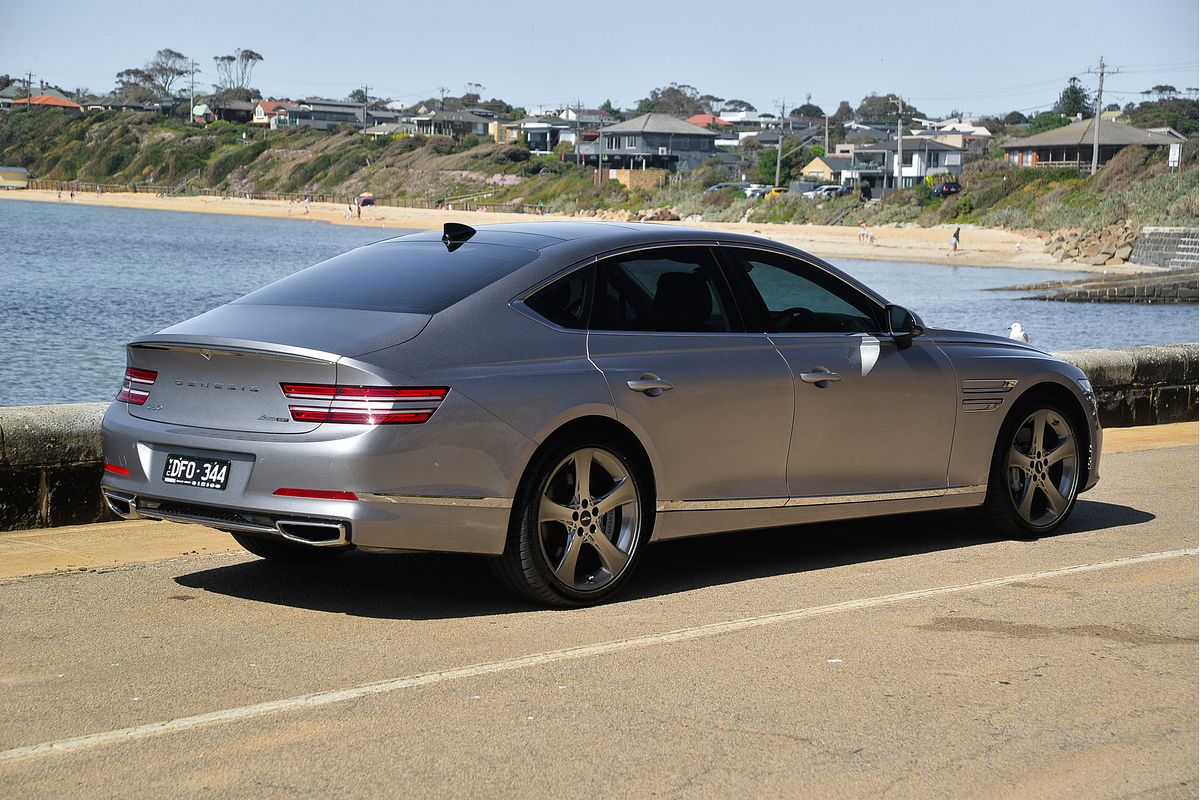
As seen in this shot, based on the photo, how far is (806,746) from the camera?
14.8 ft

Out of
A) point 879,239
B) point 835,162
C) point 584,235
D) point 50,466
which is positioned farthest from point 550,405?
point 835,162

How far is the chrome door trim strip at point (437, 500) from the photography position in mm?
5473

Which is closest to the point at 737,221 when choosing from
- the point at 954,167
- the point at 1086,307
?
the point at 954,167

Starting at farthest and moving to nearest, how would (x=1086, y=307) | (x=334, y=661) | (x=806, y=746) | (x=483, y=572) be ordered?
(x=1086, y=307), (x=483, y=572), (x=334, y=661), (x=806, y=746)

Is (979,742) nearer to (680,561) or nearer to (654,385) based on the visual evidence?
(654,385)

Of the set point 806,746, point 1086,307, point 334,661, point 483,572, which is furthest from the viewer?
point 1086,307

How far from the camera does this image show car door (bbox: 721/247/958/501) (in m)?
6.87

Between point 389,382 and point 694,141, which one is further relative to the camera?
point 694,141

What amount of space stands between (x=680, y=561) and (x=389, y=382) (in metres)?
2.37

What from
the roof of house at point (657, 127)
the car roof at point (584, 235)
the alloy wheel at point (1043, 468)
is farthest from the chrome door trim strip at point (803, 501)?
the roof of house at point (657, 127)

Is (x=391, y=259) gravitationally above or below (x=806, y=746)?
above

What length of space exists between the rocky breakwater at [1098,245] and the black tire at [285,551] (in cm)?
6630

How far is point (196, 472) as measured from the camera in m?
5.71

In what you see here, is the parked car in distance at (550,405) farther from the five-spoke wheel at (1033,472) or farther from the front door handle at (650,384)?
the five-spoke wheel at (1033,472)
